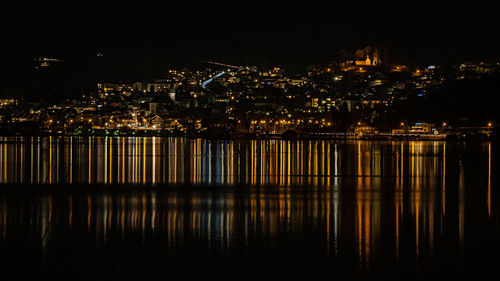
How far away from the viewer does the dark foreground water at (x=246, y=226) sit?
8055mm

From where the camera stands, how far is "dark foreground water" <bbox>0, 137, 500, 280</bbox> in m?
8.05

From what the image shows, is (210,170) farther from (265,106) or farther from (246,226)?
(265,106)

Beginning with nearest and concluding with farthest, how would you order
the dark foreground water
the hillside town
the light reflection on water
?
the dark foreground water < the light reflection on water < the hillside town

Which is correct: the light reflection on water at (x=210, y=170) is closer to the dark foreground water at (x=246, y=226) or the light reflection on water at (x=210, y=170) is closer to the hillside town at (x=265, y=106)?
the dark foreground water at (x=246, y=226)

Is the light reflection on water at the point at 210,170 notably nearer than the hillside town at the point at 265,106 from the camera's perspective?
Yes

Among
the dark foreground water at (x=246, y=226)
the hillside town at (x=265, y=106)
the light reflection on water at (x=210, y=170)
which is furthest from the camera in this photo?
the hillside town at (x=265, y=106)

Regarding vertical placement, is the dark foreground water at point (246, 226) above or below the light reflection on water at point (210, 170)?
below

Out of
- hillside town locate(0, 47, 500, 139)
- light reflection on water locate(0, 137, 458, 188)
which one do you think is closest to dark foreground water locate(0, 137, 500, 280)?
light reflection on water locate(0, 137, 458, 188)

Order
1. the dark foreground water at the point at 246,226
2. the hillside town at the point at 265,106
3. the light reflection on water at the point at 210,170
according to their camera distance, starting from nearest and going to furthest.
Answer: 1. the dark foreground water at the point at 246,226
2. the light reflection on water at the point at 210,170
3. the hillside town at the point at 265,106

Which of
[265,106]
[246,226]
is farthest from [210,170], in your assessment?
[265,106]

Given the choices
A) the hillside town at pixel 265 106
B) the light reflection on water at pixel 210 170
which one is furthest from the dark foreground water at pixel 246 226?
the hillside town at pixel 265 106

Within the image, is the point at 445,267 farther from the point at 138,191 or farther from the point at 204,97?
the point at 204,97

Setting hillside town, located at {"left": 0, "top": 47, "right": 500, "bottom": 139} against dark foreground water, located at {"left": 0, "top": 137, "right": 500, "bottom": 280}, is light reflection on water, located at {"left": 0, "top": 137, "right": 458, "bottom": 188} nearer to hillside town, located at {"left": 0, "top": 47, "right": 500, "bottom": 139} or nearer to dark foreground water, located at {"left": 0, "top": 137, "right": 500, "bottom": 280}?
dark foreground water, located at {"left": 0, "top": 137, "right": 500, "bottom": 280}

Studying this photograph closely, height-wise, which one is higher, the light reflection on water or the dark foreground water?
the light reflection on water
